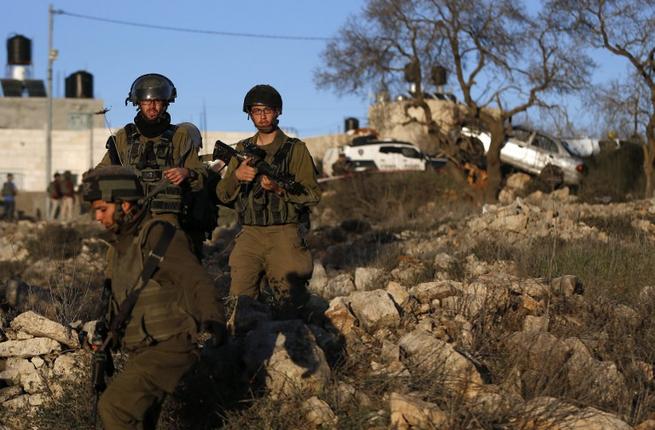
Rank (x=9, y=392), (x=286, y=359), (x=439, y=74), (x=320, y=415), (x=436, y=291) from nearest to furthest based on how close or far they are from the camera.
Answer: (x=320, y=415)
(x=286, y=359)
(x=9, y=392)
(x=436, y=291)
(x=439, y=74)

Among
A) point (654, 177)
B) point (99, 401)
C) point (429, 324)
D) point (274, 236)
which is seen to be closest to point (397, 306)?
point (429, 324)

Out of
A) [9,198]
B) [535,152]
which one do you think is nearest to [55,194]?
[9,198]

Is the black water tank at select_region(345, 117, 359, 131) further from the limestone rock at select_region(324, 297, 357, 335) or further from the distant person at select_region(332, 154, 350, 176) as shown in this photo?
the limestone rock at select_region(324, 297, 357, 335)

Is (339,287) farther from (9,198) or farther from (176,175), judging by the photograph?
(9,198)

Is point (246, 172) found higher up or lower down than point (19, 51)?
lower down

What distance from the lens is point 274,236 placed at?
6.96 metres

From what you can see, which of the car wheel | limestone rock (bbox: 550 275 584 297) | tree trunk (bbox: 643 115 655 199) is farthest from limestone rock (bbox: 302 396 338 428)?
the car wheel

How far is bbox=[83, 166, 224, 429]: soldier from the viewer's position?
184 inches

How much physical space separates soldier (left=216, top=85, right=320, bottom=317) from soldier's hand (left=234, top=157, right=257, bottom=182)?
12 centimetres

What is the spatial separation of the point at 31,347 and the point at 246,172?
1.71 metres

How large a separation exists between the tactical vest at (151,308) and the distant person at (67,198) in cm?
2622

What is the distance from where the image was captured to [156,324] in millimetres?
4723

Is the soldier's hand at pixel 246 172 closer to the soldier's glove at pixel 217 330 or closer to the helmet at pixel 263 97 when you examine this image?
the helmet at pixel 263 97

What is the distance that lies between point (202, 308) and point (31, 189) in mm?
42484
